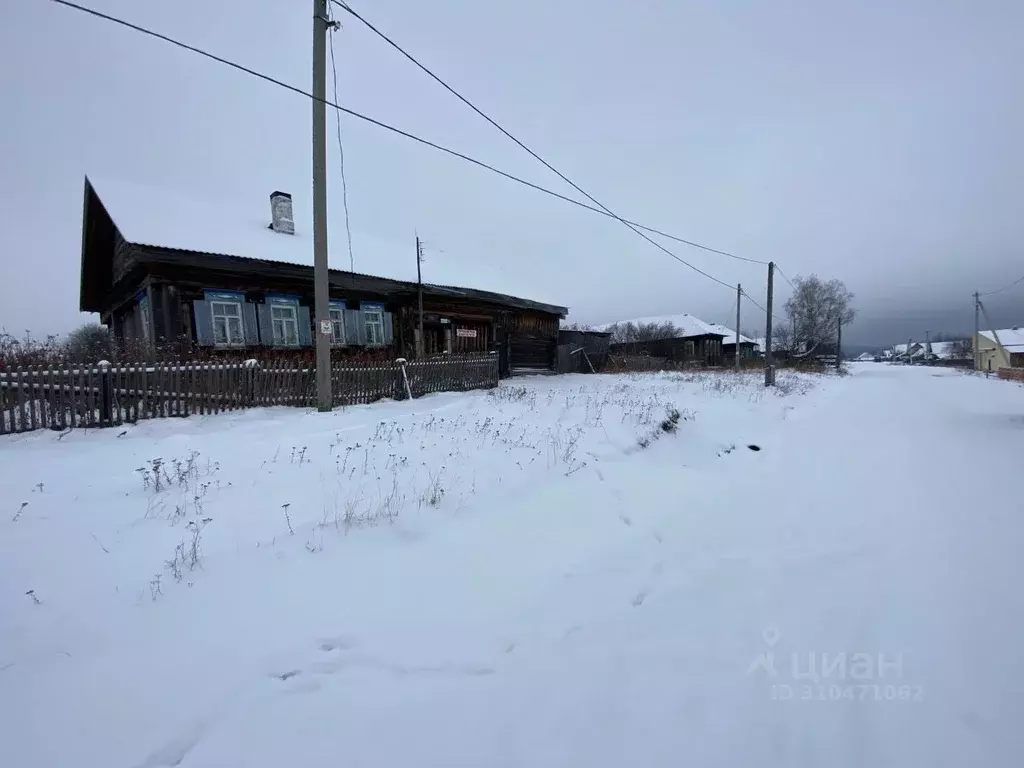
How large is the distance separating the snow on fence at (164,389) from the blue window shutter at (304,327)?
5242 millimetres

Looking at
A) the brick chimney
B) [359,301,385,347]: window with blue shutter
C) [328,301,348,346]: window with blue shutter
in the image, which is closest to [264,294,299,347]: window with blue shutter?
[328,301,348,346]: window with blue shutter

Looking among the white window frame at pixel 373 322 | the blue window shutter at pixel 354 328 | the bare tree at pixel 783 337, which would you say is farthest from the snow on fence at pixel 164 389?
the bare tree at pixel 783 337

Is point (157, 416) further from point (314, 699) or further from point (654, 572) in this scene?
point (654, 572)

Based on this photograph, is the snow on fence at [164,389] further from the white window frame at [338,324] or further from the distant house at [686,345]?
the distant house at [686,345]

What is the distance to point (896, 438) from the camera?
8359 millimetres

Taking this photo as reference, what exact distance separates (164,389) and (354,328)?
8243mm

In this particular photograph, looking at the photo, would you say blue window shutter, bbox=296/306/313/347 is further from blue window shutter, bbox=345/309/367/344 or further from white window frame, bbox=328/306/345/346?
blue window shutter, bbox=345/309/367/344

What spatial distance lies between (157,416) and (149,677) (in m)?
6.92

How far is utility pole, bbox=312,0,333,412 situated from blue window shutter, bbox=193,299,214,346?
6.35m

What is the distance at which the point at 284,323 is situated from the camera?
45.4 feet

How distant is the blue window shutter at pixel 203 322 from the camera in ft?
39.9

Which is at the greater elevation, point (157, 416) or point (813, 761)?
point (157, 416)

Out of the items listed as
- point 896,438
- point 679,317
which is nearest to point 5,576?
point 896,438

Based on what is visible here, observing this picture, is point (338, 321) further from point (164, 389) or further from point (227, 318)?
point (164, 389)
